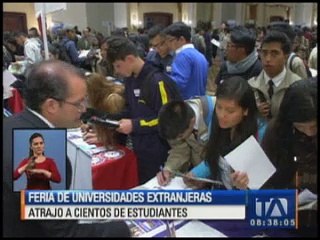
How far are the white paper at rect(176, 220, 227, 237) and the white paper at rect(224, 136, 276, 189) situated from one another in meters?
0.13

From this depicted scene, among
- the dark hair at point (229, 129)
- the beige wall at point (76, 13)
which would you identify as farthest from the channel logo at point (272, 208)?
the beige wall at point (76, 13)

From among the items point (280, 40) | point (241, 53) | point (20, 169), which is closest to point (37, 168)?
point (20, 169)

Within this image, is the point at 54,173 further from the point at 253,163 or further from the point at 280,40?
the point at 280,40

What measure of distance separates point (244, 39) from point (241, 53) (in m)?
0.06

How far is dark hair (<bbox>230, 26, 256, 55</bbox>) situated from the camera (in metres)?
1.56

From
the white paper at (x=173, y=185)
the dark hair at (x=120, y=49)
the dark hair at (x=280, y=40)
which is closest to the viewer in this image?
the white paper at (x=173, y=185)

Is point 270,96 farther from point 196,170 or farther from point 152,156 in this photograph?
point 152,156

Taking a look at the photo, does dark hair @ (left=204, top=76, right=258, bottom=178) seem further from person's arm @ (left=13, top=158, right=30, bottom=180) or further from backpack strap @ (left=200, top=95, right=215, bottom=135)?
person's arm @ (left=13, top=158, right=30, bottom=180)

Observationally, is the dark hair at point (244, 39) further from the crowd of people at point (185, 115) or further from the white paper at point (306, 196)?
the white paper at point (306, 196)

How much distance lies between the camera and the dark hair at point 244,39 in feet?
5.12

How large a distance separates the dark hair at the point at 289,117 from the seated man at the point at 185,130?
22 centimetres

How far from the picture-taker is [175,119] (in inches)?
37.5

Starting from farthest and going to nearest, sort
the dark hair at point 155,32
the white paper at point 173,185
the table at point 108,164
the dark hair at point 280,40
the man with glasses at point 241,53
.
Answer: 1. the dark hair at point 155,32
2. the man with glasses at point 241,53
3. the dark hair at point 280,40
4. the table at point 108,164
5. the white paper at point 173,185

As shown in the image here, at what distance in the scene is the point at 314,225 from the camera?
0.74 metres
